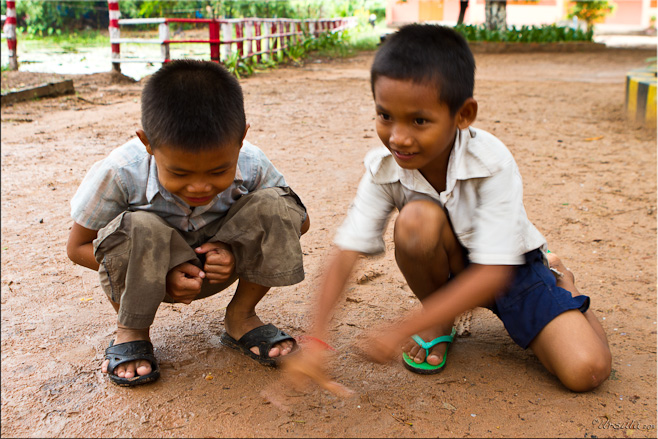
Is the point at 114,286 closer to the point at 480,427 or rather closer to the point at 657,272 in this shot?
the point at 480,427

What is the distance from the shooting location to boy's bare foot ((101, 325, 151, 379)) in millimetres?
1832

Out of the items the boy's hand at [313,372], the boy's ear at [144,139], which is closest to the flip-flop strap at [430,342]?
the boy's hand at [313,372]

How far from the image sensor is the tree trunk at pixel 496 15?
1379 cm

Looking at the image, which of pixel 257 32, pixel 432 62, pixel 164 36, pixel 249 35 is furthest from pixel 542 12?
pixel 432 62

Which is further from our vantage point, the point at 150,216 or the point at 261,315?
the point at 261,315

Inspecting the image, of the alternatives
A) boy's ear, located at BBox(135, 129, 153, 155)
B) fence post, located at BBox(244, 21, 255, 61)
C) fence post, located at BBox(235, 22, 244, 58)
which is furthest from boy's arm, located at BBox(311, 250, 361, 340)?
fence post, located at BBox(244, 21, 255, 61)

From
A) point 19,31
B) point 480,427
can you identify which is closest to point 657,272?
point 480,427

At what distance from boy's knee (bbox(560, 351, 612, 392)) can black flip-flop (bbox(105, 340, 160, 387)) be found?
1220mm

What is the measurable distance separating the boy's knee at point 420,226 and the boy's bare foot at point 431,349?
337mm

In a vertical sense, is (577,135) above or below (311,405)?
above

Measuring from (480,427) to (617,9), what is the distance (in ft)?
87.8

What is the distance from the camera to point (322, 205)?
11.2 ft

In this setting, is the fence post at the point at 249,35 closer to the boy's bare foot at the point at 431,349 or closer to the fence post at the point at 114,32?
the fence post at the point at 114,32

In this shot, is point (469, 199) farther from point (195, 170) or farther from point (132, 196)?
point (132, 196)
